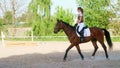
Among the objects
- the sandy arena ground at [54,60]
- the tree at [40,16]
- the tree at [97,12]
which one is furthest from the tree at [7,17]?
the sandy arena ground at [54,60]

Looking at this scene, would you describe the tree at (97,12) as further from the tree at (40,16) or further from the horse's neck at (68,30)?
the horse's neck at (68,30)

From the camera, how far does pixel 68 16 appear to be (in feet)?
136

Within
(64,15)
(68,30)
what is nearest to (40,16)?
(64,15)

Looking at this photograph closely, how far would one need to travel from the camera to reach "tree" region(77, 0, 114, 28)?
121ft

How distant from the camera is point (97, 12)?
123 ft

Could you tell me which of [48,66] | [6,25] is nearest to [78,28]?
[48,66]

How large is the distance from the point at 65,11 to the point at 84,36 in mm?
28752

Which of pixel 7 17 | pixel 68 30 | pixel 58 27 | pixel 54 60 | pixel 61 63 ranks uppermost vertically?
pixel 58 27

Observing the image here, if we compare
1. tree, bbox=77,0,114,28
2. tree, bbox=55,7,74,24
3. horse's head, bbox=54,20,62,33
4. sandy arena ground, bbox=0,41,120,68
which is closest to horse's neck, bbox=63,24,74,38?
horse's head, bbox=54,20,62,33

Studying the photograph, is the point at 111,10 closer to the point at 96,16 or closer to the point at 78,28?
the point at 96,16

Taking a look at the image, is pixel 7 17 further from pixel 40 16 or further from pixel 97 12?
pixel 97 12

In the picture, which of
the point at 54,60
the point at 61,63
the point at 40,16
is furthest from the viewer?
the point at 40,16

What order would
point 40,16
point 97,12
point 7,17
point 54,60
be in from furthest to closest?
1. point 7,17
2. point 40,16
3. point 97,12
4. point 54,60

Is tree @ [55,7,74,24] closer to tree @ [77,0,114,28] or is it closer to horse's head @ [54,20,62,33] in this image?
tree @ [77,0,114,28]
